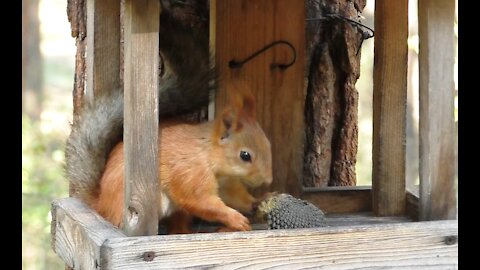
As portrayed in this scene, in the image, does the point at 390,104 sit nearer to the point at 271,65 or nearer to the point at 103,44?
the point at 271,65

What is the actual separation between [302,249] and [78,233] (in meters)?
0.46

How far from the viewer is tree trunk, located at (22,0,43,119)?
22.9 feet

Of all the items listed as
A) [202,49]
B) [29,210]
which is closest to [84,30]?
[202,49]

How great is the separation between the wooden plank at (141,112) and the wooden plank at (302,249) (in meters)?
0.08

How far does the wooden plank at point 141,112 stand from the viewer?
5.01 feet

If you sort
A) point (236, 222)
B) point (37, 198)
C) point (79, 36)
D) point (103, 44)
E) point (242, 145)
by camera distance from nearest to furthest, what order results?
point (236, 222) < point (242, 145) < point (103, 44) < point (79, 36) < point (37, 198)

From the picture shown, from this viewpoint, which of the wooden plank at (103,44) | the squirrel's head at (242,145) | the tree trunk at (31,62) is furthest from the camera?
the tree trunk at (31,62)

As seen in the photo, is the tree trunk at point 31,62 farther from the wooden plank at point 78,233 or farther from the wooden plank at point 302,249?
the wooden plank at point 302,249

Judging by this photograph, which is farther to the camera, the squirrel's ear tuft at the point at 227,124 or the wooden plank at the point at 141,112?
the squirrel's ear tuft at the point at 227,124

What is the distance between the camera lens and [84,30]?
7.60 ft

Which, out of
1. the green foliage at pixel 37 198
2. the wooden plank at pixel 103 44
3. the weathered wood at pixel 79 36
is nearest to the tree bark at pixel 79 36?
the weathered wood at pixel 79 36

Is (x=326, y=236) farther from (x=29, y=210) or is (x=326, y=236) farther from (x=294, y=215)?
(x=29, y=210)

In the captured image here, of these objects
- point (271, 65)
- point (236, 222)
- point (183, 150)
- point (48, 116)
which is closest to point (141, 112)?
point (183, 150)

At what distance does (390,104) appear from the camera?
2047 mm
